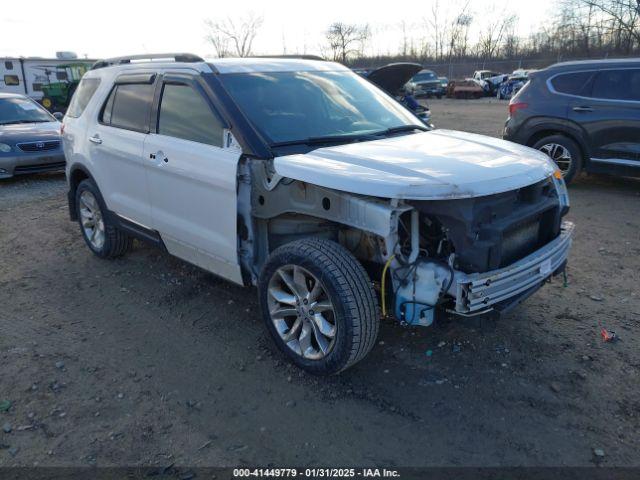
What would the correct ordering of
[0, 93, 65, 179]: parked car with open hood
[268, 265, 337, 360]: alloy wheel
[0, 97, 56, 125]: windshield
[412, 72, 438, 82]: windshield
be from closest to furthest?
[268, 265, 337, 360]: alloy wheel < [0, 93, 65, 179]: parked car with open hood < [0, 97, 56, 125]: windshield < [412, 72, 438, 82]: windshield

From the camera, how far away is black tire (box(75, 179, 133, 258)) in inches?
203

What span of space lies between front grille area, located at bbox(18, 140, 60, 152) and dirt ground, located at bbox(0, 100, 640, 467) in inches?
226

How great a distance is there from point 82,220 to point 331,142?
334 cm

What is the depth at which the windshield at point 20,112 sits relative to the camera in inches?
419

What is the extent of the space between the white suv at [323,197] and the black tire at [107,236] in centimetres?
43

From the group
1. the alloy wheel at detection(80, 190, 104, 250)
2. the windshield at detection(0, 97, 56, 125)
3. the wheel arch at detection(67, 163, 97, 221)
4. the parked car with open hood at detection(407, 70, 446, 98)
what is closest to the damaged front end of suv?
the alloy wheel at detection(80, 190, 104, 250)

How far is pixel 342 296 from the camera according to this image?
117 inches

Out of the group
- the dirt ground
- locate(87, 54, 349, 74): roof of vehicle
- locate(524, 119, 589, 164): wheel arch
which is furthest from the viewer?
locate(524, 119, 589, 164): wheel arch

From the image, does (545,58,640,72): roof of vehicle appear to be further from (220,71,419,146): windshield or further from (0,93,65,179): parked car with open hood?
(0,93,65,179): parked car with open hood

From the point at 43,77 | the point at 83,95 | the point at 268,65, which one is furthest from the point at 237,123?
the point at 43,77

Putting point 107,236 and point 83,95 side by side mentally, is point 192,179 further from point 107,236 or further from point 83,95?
point 83,95

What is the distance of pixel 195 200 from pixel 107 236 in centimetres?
189

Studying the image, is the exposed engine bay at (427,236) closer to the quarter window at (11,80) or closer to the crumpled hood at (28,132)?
the crumpled hood at (28,132)

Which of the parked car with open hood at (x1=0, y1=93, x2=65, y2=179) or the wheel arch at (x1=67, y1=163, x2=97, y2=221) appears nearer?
the wheel arch at (x1=67, y1=163, x2=97, y2=221)
